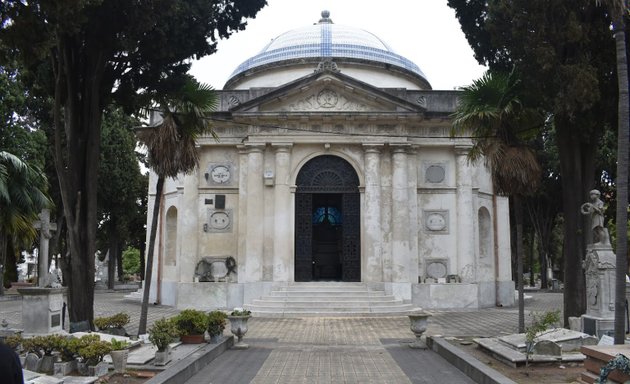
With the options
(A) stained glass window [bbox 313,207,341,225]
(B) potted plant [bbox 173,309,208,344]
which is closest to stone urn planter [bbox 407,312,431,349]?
(B) potted plant [bbox 173,309,208,344]

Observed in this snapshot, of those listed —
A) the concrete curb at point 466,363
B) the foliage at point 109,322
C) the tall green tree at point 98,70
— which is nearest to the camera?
the concrete curb at point 466,363

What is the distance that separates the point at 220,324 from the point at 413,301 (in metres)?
11.6

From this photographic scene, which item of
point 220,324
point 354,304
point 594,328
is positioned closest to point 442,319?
point 354,304

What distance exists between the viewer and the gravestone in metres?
12.7

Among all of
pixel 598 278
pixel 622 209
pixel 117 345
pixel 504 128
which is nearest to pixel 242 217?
pixel 504 128

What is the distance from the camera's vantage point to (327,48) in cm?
2977

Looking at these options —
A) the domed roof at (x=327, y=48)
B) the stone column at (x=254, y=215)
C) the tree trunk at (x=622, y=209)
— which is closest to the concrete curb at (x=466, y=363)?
the tree trunk at (x=622, y=209)

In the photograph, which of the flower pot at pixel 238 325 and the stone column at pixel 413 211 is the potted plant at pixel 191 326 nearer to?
the flower pot at pixel 238 325

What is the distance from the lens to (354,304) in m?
21.7

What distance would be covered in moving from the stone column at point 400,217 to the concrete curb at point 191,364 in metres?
10.6

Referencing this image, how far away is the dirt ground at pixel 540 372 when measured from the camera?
9781 millimetres

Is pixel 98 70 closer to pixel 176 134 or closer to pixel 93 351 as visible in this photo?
pixel 176 134

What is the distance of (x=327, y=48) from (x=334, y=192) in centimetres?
881

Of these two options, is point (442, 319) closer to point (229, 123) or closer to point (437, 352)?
point (437, 352)
